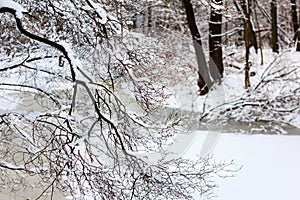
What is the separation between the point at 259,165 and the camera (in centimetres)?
664

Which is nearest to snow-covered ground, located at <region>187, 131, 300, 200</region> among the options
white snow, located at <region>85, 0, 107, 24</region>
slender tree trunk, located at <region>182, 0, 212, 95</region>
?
slender tree trunk, located at <region>182, 0, 212, 95</region>

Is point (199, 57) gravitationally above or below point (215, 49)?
below

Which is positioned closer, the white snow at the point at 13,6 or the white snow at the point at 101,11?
the white snow at the point at 13,6

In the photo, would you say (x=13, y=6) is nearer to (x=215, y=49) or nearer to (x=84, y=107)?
(x=84, y=107)

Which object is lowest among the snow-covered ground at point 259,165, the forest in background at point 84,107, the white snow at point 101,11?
the snow-covered ground at point 259,165

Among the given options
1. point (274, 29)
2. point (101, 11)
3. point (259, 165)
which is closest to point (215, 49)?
point (274, 29)

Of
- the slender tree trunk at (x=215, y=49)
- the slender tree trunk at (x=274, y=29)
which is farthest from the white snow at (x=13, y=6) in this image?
the slender tree trunk at (x=274, y=29)

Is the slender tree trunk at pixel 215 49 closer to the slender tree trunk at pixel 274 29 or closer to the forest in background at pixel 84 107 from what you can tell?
the slender tree trunk at pixel 274 29

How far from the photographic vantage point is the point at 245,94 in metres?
9.50

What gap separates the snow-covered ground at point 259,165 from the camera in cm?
554

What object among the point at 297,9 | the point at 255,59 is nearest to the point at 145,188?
the point at 255,59

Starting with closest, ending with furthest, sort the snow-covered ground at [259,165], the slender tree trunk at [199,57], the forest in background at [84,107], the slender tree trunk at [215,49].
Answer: the forest in background at [84,107]
the snow-covered ground at [259,165]
the slender tree trunk at [199,57]
the slender tree trunk at [215,49]

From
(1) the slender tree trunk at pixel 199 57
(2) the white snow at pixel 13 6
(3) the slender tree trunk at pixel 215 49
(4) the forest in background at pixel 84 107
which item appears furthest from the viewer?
(3) the slender tree trunk at pixel 215 49

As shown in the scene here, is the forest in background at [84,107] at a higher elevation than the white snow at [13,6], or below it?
below
